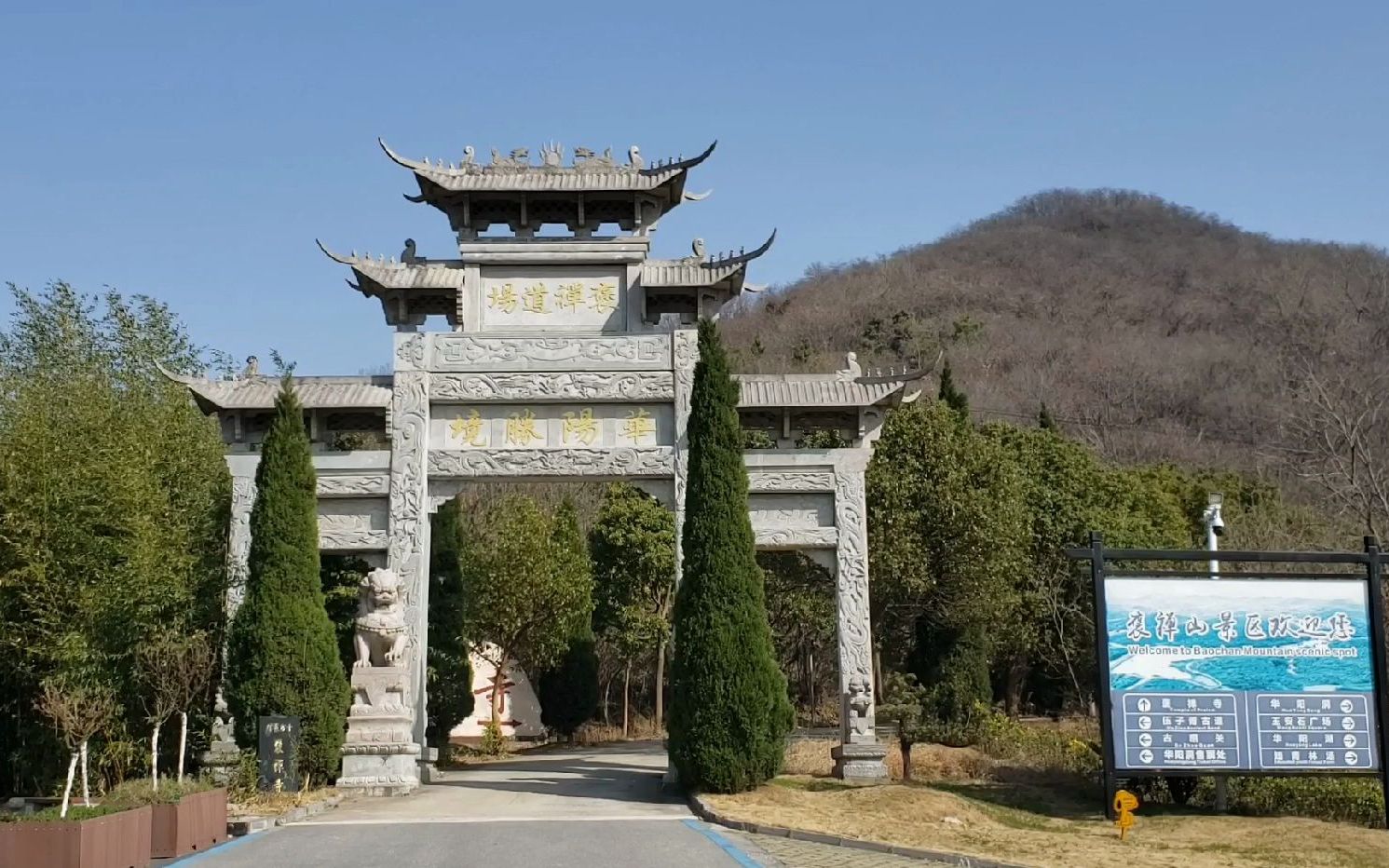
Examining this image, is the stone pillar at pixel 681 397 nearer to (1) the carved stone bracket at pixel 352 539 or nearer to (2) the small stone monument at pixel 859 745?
(2) the small stone monument at pixel 859 745

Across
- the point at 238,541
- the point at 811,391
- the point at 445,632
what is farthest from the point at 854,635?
the point at 445,632

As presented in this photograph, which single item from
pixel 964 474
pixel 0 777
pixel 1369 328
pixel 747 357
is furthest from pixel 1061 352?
pixel 0 777

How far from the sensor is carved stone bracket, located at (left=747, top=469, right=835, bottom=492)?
15.4 metres

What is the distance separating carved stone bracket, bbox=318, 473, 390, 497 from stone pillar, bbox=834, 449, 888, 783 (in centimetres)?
559

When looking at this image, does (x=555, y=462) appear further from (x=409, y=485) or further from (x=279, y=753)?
(x=279, y=753)

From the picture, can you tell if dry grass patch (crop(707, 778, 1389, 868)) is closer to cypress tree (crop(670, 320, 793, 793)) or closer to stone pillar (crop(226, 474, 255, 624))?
cypress tree (crop(670, 320, 793, 793))

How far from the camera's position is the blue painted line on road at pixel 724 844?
850 cm

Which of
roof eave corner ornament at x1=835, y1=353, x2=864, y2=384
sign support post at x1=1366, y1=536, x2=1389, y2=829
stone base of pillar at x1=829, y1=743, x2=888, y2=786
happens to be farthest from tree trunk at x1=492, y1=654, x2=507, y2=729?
sign support post at x1=1366, y1=536, x2=1389, y2=829

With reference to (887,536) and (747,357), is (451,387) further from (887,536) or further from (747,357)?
(747,357)

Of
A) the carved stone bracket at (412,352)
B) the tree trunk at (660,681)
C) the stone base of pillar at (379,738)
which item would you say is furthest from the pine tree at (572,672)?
the stone base of pillar at (379,738)

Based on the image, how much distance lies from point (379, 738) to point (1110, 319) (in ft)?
258

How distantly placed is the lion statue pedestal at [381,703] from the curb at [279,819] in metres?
1.04

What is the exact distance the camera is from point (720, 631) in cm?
1298

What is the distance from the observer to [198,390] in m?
15.6
